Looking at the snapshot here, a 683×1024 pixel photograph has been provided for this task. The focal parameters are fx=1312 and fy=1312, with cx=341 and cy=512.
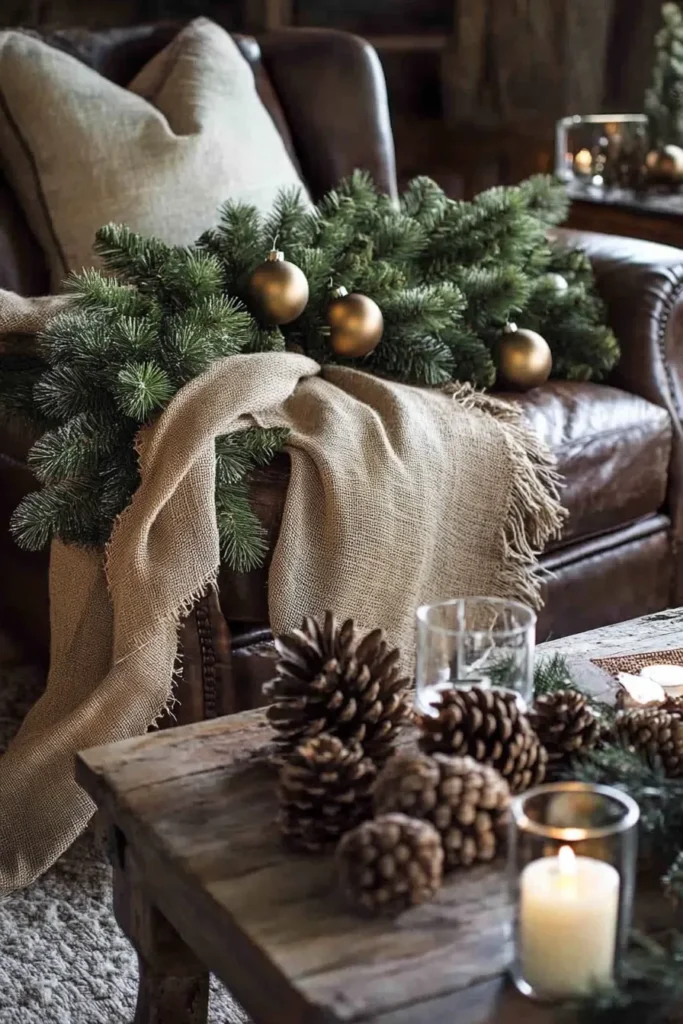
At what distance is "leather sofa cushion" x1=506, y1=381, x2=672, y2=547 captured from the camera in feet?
5.97

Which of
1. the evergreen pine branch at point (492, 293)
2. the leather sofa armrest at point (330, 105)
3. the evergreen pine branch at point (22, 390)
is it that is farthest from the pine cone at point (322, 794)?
the leather sofa armrest at point (330, 105)

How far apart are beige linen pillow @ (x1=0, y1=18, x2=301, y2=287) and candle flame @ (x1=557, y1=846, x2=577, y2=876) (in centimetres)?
143

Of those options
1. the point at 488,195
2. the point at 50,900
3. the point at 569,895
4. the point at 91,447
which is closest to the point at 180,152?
the point at 488,195

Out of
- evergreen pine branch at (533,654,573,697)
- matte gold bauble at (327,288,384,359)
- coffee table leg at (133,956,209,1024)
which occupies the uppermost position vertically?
matte gold bauble at (327,288,384,359)

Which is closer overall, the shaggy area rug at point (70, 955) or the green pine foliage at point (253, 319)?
the shaggy area rug at point (70, 955)

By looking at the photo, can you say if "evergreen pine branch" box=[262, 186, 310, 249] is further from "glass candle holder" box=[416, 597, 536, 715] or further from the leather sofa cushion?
"glass candle holder" box=[416, 597, 536, 715]

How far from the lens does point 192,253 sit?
5.74 feet

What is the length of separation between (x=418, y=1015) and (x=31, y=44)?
1700mm

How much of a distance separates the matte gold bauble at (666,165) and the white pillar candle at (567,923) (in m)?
2.25

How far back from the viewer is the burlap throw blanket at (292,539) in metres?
1.49

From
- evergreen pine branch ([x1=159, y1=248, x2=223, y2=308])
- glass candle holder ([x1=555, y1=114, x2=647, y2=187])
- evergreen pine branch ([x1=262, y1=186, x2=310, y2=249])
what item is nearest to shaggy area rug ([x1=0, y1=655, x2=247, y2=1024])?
evergreen pine branch ([x1=159, y1=248, x2=223, y2=308])

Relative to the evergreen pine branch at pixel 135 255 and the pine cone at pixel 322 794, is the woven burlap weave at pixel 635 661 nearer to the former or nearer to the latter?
the pine cone at pixel 322 794

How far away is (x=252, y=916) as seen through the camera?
0.82m

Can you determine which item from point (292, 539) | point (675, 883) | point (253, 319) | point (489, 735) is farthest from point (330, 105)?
point (675, 883)
